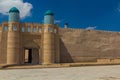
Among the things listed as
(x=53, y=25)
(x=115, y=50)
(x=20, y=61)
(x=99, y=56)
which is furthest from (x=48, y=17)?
(x=115, y=50)

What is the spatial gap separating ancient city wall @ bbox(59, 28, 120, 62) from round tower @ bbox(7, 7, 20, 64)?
632 centimetres

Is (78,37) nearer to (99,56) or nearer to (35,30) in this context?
(99,56)

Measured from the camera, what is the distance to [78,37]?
105 feet

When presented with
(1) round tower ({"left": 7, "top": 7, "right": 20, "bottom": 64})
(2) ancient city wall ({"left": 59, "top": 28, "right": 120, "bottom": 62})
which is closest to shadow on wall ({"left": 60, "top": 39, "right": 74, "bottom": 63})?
(2) ancient city wall ({"left": 59, "top": 28, "right": 120, "bottom": 62})

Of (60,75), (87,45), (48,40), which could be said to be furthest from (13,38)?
(60,75)

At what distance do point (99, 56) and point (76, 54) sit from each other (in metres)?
3.76

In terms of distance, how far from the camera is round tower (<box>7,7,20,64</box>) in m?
26.3

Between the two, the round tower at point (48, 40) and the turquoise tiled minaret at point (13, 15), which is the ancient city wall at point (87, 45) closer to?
the round tower at point (48, 40)

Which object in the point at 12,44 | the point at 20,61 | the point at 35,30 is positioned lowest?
the point at 20,61

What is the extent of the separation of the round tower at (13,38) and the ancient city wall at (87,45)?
6.32 meters

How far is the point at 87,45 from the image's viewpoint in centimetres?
3241

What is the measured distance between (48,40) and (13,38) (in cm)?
403

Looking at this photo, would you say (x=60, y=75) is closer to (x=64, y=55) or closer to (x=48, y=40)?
(x=48, y=40)

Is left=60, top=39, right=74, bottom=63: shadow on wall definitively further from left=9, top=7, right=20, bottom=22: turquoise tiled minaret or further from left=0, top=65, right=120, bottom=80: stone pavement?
left=0, top=65, right=120, bottom=80: stone pavement
